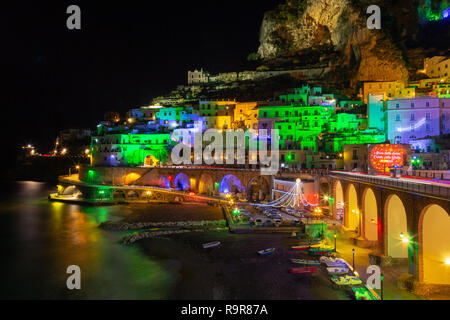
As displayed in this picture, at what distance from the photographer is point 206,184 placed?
5828 centimetres

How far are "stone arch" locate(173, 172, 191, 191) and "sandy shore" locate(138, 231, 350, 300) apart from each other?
26.6m

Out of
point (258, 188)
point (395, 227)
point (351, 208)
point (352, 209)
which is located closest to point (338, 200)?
point (351, 208)

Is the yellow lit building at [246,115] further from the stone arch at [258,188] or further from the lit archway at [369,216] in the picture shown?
the lit archway at [369,216]

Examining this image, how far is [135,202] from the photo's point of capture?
58000mm

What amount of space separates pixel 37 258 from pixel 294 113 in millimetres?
47217

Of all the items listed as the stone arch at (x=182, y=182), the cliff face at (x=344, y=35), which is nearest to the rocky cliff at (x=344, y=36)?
the cliff face at (x=344, y=35)

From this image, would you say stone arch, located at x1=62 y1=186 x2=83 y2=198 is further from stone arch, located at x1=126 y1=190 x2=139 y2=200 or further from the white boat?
the white boat

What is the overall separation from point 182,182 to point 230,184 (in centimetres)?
1112

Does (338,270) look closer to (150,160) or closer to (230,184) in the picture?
(230,184)

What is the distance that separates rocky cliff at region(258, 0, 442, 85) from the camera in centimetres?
6112

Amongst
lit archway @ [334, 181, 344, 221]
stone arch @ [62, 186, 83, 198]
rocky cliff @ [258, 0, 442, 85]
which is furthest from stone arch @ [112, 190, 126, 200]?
rocky cliff @ [258, 0, 442, 85]

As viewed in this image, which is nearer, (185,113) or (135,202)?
(135,202)

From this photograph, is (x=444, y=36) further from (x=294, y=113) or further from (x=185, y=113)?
(x=185, y=113)

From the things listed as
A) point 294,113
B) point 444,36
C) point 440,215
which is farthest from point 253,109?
point 440,215
